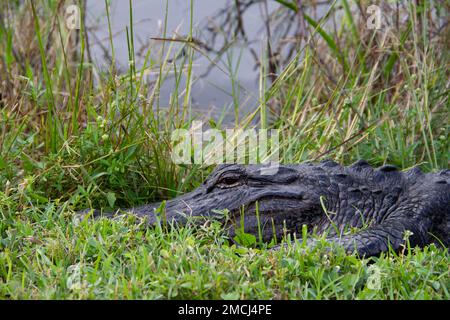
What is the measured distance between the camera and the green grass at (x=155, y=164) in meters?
3.78

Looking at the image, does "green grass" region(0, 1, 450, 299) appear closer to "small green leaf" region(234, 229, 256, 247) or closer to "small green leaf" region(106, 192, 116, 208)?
"small green leaf" region(106, 192, 116, 208)

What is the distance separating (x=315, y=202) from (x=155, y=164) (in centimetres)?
125

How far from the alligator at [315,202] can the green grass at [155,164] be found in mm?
305

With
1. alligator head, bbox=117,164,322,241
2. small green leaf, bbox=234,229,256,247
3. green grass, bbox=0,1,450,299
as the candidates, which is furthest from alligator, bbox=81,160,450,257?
green grass, bbox=0,1,450,299

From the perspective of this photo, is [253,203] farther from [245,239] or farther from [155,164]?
[155,164]

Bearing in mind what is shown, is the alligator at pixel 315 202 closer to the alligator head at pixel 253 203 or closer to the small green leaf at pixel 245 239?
the alligator head at pixel 253 203

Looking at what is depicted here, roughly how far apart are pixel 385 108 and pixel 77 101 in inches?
103

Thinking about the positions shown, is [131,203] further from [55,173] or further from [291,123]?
[291,123]

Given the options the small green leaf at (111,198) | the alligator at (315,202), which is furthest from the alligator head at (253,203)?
the small green leaf at (111,198)

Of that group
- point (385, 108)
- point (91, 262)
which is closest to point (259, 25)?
point (385, 108)

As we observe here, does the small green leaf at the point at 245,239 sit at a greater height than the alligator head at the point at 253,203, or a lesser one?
lesser

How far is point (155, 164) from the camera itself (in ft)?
18.5

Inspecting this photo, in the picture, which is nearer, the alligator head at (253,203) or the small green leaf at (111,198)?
the alligator head at (253,203)
